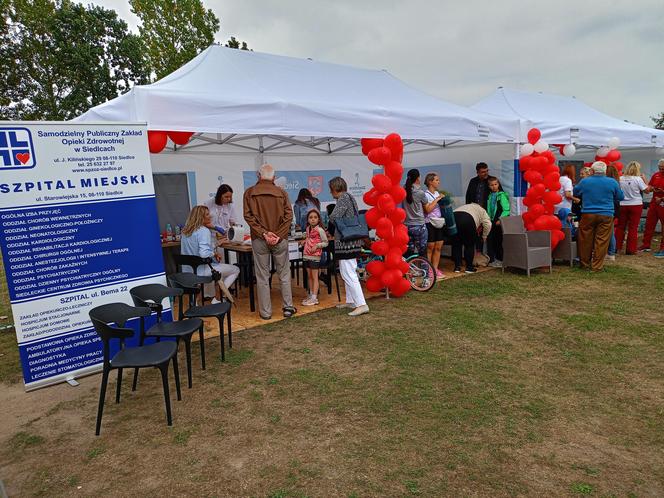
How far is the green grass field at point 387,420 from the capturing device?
218 cm

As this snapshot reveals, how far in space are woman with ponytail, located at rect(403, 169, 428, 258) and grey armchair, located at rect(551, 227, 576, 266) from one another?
100 inches

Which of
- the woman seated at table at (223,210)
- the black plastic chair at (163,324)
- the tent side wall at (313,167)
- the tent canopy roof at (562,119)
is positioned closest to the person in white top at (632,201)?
the tent canopy roof at (562,119)

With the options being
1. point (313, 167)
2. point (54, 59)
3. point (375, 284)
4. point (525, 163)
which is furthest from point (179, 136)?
point (54, 59)

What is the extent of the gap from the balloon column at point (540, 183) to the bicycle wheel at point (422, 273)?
7.37ft

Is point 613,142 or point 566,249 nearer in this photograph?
point 566,249

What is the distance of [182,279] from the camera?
146 inches

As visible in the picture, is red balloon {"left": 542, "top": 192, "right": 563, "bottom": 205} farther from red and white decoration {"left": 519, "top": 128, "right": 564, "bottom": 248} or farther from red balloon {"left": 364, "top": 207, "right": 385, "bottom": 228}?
red balloon {"left": 364, "top": 207, "right": 385, "bottom": 228}

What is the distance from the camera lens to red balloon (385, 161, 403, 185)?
506 centimetres

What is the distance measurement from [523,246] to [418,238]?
5.51ft

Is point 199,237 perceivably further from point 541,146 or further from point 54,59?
point 54,59

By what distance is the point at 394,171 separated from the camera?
5062 millimetres

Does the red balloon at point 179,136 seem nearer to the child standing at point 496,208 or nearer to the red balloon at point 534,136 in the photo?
the child standing at point 496,208

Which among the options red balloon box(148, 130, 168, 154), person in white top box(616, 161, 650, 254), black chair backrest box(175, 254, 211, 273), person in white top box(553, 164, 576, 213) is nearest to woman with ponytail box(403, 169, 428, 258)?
black chair backrest box(175, 254, 211, 273)

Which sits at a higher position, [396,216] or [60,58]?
[60,58]
